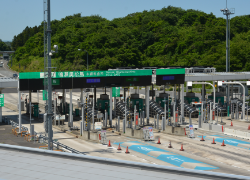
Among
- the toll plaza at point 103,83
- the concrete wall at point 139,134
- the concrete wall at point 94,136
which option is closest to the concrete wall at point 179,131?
the toll plaza at point 103,83

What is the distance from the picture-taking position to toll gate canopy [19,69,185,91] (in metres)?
28.3

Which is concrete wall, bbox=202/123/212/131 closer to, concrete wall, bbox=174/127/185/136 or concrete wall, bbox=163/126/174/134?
concrete wall, bbox=174/127/185/136

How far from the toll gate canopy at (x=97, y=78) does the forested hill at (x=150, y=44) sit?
3772 cm

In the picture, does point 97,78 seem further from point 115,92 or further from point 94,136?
point 115,92

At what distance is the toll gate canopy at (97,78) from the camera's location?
2830 cm

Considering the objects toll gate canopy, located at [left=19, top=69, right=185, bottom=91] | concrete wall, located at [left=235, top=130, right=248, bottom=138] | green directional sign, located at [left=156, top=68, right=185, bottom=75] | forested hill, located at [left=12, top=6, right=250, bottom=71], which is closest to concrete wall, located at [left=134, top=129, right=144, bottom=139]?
toll gate canopy, located at [left=19, top=69, right=185, bottom=91]

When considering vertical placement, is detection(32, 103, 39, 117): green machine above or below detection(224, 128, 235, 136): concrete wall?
above

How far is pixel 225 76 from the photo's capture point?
125 feet

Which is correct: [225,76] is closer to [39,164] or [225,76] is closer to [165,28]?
[39,164]

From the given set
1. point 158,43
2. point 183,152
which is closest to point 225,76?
point 183,152

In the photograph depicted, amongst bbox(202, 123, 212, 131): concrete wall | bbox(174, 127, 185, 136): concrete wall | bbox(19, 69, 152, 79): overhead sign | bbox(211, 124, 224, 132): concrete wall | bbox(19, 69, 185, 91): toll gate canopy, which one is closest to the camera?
bbox(174, 127, 185, 136): concrete wall

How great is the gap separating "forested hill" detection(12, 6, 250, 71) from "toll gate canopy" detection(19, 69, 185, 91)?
37.7 m

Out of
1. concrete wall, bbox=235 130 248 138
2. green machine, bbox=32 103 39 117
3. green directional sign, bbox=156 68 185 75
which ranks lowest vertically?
concrete wall, bbox=235 130 248 138

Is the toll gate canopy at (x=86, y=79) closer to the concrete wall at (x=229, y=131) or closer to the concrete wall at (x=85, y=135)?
the concrete wall at (x=85, y=135)
